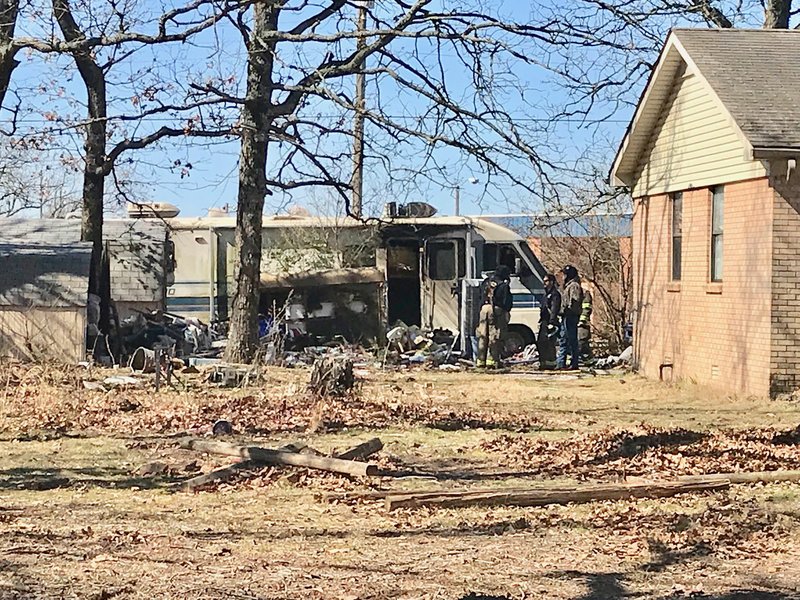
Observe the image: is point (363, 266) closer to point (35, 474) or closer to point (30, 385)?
point (30, 385)

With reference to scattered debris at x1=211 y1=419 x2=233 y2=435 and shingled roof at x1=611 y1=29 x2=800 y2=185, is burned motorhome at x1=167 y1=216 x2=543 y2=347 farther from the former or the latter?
scattered debris at x1=211 y1=419 x2=233 y2=435

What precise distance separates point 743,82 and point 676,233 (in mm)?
3417

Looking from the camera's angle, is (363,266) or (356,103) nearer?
(356,103)

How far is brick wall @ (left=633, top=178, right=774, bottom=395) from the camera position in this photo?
16.2m

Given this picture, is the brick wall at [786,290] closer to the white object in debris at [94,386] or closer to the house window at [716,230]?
the house window at [716,230]

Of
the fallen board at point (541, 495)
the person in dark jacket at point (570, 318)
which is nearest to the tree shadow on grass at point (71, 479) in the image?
the fallen board at point (541, 495)

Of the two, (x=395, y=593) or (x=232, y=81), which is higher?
(x=232, y=81)

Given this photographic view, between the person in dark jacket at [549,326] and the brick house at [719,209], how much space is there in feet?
5.60

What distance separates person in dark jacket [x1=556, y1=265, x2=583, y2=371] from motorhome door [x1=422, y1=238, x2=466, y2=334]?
10.8 feet

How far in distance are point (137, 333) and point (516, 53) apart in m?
10.1

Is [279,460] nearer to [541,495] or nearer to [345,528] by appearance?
[345,528]

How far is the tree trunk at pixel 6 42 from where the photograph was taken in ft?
47.6

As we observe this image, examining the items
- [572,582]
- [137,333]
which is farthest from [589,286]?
[572,582]

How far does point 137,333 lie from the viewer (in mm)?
23094
